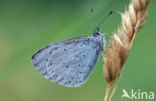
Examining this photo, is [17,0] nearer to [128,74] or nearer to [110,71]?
[128,74]

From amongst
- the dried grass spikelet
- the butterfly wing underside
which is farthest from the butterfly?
the dried grass spikelet

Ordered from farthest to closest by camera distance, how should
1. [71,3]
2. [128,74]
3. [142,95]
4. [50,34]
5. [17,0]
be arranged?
[17,0], [71,3], [128,74], [142,95], [50,34]

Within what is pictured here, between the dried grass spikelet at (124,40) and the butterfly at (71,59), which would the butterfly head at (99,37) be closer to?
the butterfly at (71,59)

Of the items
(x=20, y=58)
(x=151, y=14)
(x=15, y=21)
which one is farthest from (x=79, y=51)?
(x=15, y=21)

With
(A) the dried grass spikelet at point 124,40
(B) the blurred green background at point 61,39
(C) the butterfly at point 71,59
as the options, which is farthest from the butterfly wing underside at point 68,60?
(A) the dried grass spikelet at point 124,40

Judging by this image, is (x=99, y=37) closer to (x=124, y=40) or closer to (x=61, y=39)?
(x=124, y=40)

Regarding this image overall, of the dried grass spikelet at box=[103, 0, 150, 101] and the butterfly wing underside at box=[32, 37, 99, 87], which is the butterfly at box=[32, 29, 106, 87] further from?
the dried grass spikelet at box=[103, 0, 150, 101]

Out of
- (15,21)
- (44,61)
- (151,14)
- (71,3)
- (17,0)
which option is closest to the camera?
(44,61)
